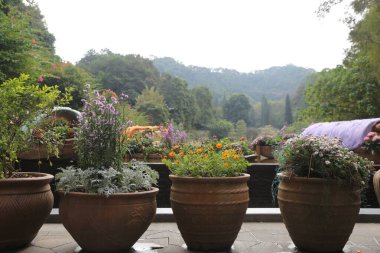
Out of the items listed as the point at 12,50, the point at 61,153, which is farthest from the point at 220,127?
the point at 61,153

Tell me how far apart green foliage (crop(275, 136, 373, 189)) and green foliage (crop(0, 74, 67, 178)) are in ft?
6.52

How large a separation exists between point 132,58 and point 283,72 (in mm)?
14054

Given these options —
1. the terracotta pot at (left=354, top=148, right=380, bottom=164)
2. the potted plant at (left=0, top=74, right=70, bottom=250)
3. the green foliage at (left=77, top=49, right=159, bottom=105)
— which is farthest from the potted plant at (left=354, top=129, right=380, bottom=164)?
the green foliage at (left=77, top=49, right=159, bottom=105)

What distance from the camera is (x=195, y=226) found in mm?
3496

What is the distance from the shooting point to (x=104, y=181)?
Result: 337 cm

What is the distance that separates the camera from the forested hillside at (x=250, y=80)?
40.7 m

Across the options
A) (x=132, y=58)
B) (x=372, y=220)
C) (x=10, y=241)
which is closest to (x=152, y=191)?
(x=10, y=241)

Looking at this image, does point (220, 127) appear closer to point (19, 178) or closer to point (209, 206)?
point (209, 206)

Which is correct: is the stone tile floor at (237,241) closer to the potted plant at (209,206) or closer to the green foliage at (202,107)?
the potted plant at (209,206)

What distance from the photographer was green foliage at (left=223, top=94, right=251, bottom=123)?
116 ft

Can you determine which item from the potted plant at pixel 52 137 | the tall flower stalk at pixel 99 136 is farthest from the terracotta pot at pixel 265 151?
the tall flower stalk at pixel 99 136

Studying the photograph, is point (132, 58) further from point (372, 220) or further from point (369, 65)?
point (372, 220)

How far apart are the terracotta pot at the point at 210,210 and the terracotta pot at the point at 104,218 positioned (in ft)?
1.08

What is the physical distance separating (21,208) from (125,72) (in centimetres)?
3551
